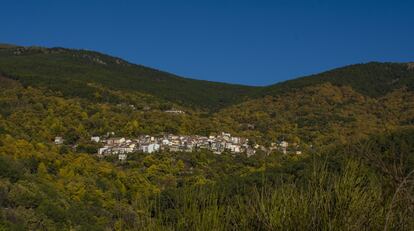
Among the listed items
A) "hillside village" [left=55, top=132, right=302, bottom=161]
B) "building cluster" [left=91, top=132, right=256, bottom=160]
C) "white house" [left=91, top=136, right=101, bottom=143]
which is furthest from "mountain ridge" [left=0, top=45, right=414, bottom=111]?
"building cluster" [left=91, top=132, right=256, bottom=160]

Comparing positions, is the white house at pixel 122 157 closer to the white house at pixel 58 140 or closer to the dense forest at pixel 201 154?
the dense forest at pixel 201 154

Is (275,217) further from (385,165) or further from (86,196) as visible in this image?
(86,196)

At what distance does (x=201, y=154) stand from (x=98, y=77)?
4340cm

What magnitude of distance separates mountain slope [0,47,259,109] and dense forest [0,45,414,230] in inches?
14.1

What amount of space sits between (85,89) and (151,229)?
6390cm

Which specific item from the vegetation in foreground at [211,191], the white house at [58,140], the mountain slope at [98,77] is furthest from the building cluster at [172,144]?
the mountain slope at [98,77]

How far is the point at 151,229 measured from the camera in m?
4.09

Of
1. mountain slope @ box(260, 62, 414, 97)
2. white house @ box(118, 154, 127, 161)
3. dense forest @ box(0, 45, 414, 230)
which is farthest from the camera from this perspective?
mountain slope @ box(260, 62, 414, 97)

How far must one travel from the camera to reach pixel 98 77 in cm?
8438

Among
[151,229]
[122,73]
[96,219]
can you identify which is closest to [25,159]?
[96,219]

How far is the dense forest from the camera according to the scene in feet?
11.9

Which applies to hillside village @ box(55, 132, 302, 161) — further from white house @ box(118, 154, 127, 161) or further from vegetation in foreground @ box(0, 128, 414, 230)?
vegetation in foreground @ box(0, 128, 414, 230)

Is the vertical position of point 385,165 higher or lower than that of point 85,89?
lower

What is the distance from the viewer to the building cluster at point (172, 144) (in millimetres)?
45438
